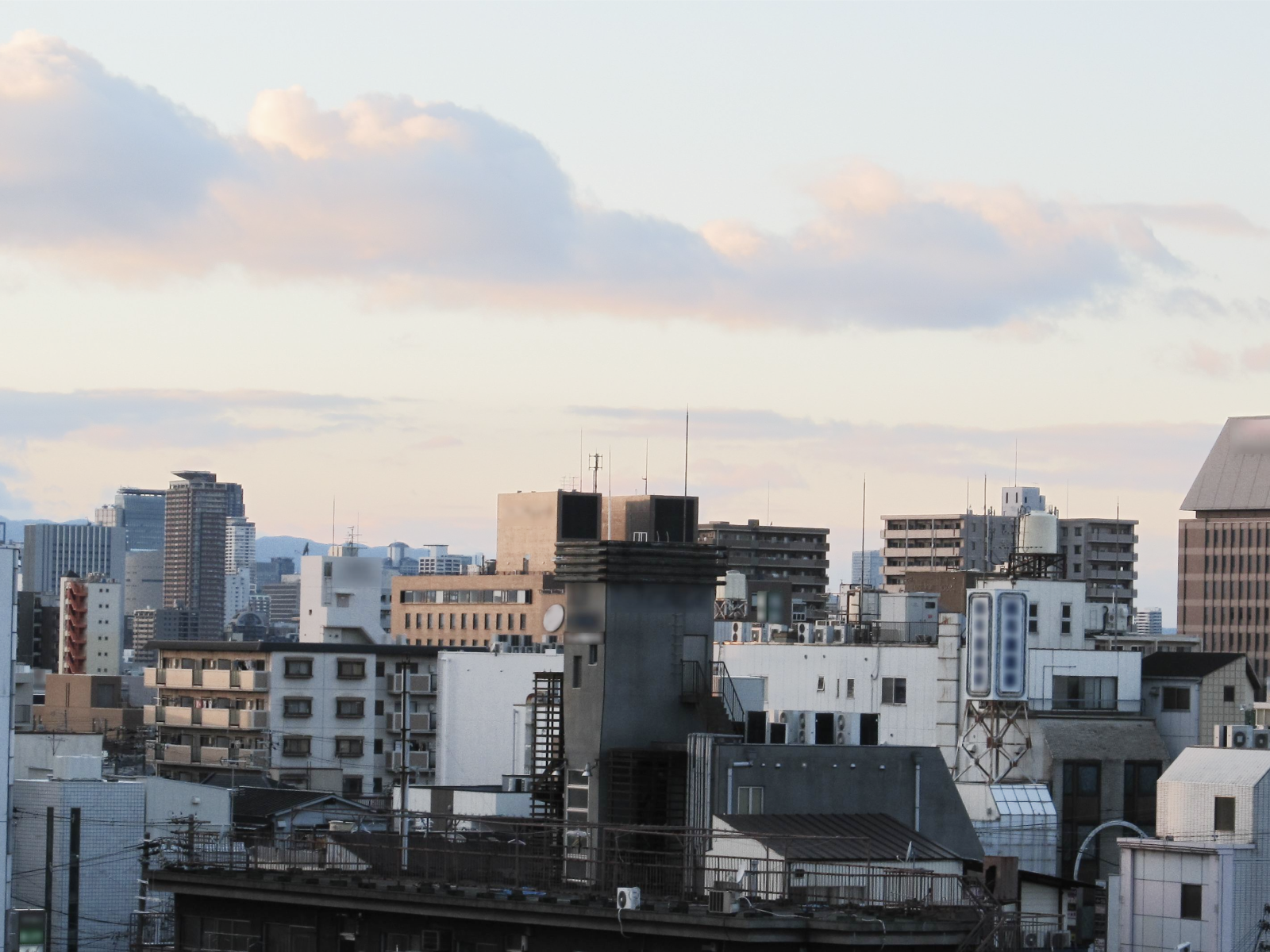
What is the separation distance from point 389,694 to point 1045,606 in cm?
4845

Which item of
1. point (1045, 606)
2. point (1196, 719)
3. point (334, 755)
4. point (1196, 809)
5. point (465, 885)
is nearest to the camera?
point (465, 885)

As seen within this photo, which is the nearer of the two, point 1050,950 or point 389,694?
point 1050,950

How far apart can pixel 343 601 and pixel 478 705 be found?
114ft

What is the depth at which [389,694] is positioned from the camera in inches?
5640

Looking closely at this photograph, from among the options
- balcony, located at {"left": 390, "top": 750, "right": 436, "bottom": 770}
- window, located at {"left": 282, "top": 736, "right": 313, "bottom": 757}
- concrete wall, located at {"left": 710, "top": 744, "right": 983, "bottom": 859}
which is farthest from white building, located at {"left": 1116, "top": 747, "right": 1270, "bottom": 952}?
window, located at {"left": 282, "top": 736, "right": 313, "bottom": 757}

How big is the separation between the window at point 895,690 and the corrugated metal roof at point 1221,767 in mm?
52218

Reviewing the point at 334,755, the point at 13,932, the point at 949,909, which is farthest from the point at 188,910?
the point at 334,755

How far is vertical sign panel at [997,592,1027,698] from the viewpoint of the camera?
99.1 metres

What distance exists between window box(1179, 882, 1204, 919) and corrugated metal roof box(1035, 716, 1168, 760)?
47.3 meters

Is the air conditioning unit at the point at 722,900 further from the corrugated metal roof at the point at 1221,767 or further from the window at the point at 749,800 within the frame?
the corrugated metal roof at the point at 1221,767

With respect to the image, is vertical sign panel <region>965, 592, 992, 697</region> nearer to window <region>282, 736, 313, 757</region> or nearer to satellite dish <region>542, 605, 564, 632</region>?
satellite dish <region>542, 605, 564, 632</region>

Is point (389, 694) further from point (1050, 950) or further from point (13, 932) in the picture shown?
point (1050, 950)

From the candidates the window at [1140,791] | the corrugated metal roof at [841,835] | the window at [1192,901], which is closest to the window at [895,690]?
the window at [1140,791]

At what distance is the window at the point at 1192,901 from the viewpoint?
52.8 metres
